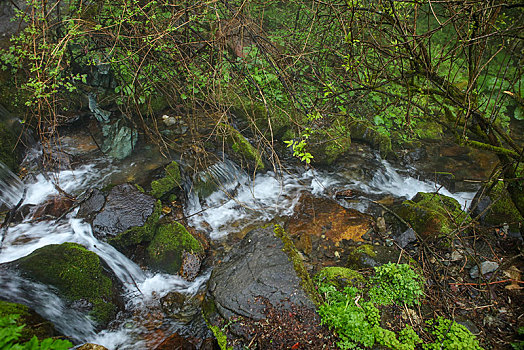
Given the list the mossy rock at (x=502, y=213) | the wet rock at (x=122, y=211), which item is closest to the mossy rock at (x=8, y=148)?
the wet rock at (x=122, y=211)

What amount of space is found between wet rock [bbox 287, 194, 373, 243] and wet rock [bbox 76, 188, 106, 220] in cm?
328

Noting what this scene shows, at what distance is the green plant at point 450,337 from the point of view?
3.00 m

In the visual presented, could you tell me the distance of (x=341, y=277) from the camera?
12.0ft

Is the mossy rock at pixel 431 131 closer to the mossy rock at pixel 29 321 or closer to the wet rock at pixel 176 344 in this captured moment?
the wet rock at pixel 176 344

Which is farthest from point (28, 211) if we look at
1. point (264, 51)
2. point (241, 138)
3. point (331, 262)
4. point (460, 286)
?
point (460, 286)

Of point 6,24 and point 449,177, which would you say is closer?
point 449,177

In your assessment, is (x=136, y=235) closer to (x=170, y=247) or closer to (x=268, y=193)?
(x=170, y=247)

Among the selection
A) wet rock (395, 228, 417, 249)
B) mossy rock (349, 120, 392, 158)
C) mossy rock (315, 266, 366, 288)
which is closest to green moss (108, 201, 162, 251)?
mossy rock (315, 266, 366, 288)

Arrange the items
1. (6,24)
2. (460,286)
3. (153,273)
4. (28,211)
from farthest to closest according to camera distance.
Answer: (6,24), (28,211), (153,273), (460,286)

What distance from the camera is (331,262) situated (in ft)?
16.2

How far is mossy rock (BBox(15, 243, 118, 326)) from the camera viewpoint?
12.5 feet

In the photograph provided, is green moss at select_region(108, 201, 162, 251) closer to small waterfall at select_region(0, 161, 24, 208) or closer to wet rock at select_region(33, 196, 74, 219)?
wet rock at select_region(33, 196, 74, 219)

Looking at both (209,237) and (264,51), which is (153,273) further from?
(264,51)

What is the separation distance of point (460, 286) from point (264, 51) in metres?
3.78
